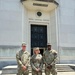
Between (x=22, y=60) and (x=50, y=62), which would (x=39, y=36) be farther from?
(x=22, y=60)

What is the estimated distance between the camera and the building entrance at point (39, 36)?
16422 millimetres

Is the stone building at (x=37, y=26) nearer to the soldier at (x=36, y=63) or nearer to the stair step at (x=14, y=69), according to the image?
the stair step at (x=14, y=69)

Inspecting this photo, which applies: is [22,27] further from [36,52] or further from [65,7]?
[36,52]

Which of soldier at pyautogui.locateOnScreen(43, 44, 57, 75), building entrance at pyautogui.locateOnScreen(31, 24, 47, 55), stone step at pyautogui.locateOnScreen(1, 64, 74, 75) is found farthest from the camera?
building entrance at pyautogui.locateOnScreen(31, 24, 47, 55)

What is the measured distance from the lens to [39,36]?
54.4ft

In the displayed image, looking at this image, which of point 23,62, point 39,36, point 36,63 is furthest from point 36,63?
point 39,36

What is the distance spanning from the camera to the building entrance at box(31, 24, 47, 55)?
16.4 metres

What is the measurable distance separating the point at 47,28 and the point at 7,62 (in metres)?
4.65

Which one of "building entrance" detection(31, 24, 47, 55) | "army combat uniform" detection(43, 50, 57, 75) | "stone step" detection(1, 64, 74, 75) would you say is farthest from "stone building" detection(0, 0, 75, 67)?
"army combat uniform" detection(43, 50, 57, 75)

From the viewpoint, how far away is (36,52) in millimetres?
7223

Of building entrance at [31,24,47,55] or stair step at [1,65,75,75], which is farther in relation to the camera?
building entrance at [31,24,47,55]

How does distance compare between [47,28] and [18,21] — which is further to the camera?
[47,28]

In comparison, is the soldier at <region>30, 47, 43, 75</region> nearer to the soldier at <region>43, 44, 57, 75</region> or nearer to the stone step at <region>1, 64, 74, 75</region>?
the soldier at <region>43, 44, 57, 75</region>

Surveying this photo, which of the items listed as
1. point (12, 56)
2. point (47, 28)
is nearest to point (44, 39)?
point (47, 28)
